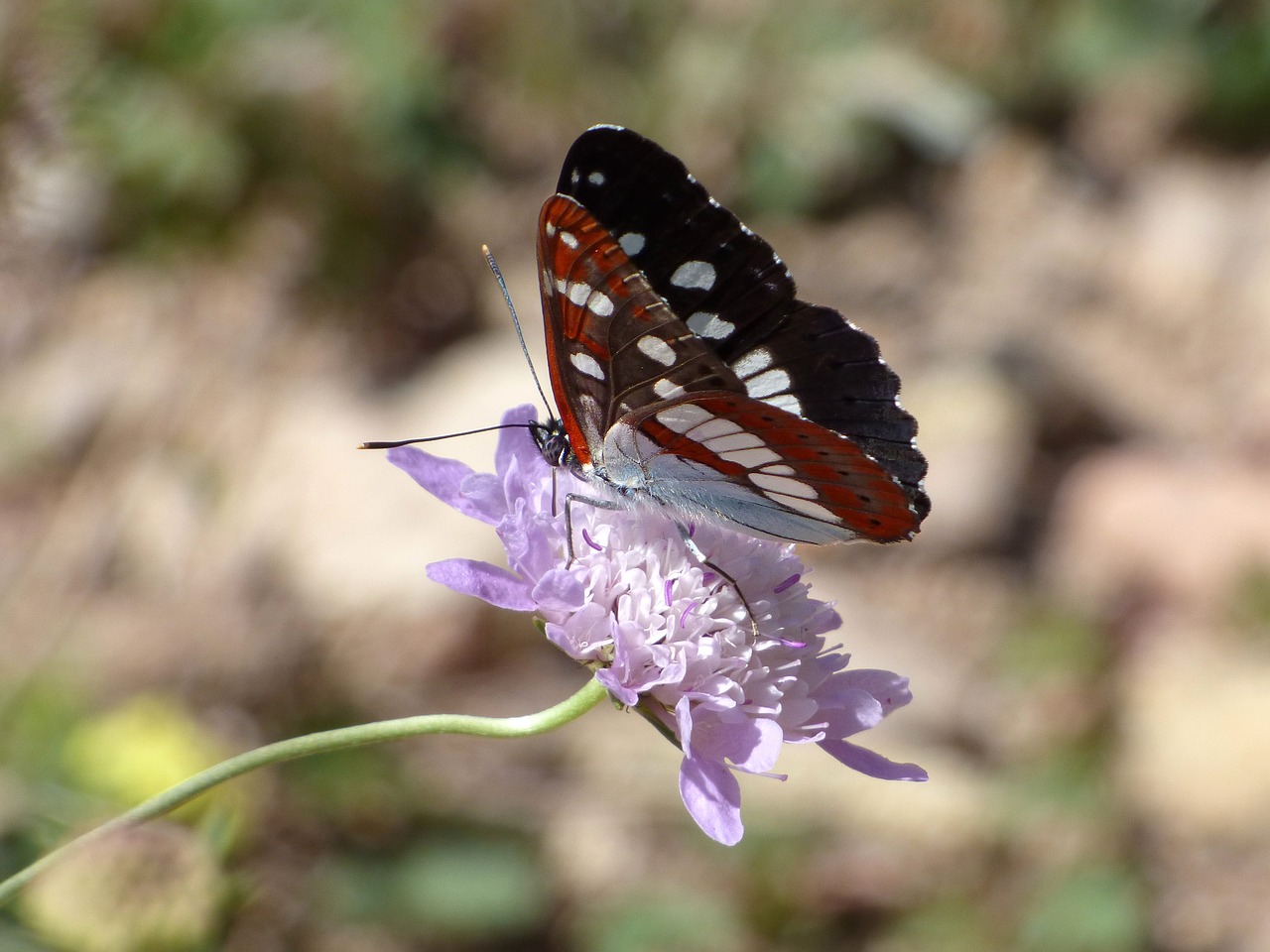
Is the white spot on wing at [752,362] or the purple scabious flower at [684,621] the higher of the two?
the white spot on wing at [752,362]

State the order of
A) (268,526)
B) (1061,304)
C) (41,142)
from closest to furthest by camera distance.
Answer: (41,142) < (268,526) < (1061,304)

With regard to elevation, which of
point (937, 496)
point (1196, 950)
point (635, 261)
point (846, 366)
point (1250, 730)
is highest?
point (937, 496)

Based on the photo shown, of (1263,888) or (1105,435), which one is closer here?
(1263,888)

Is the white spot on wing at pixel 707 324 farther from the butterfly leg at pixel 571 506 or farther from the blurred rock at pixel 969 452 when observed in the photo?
the blurred rock at pixel 969 452

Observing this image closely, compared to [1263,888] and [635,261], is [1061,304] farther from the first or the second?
[635,261]

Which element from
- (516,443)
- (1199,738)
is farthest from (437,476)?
(1199,738)

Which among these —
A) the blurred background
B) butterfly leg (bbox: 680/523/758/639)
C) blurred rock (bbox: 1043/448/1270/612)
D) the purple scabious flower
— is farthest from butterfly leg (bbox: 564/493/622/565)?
blurred rock (bbox: 1043/448/1270/612)

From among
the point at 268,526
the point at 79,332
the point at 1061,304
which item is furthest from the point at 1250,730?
the point at 79,332

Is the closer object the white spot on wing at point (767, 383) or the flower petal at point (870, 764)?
the flower petal at point (870, 764)

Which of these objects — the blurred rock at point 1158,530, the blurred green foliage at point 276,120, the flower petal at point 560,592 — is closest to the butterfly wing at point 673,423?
the flower petal at point 560,592
